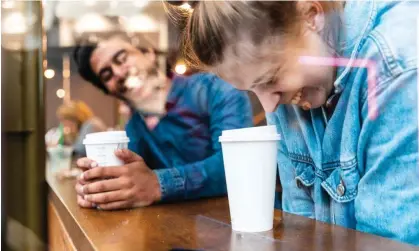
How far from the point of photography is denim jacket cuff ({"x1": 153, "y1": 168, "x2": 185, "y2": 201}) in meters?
1.40

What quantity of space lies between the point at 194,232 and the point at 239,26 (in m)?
0.50

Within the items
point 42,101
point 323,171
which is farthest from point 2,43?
point 323,171

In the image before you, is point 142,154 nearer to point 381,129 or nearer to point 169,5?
point 169,5

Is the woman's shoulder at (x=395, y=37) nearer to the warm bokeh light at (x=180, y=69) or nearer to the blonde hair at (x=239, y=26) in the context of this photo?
the blonde hair at (x=239, y=26)

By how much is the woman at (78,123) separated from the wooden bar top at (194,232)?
341 mm

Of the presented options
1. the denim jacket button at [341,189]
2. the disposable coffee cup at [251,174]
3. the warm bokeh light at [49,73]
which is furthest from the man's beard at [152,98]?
the denim jacket button at [341,189]

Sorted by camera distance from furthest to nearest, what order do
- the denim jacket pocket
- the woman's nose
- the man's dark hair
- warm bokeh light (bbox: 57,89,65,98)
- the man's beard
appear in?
warm bokeh light (bbox: 57,89,65,98) → the man's dark hair → the man's beard → the woman's nose → the denim jacket pocket

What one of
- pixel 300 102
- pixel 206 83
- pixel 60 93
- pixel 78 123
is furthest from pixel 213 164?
pixel 60 93

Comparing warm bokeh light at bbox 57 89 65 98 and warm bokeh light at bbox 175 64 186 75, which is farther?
warm bokeh light at bbox 57 89 65 98

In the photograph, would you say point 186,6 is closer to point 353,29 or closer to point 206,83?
point 206,83

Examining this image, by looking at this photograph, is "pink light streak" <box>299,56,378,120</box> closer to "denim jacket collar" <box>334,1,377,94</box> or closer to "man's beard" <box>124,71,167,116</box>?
"denim jacket collar" <box>334,1,377,94</box>

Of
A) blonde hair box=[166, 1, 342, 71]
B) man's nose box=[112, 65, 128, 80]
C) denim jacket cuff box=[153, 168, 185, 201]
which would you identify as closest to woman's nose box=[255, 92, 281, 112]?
blonde hair box=[166, 1, 342, 71]

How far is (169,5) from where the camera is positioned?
1335mm

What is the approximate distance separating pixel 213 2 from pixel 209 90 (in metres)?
0.29
